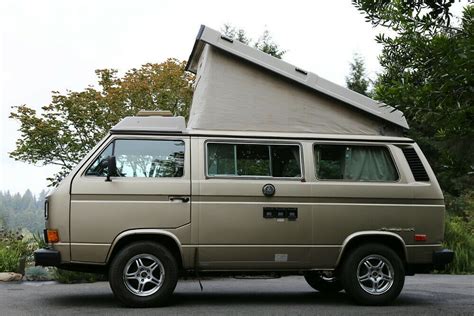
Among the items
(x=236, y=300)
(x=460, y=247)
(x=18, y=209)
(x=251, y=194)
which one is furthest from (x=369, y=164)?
(x=18, y=209)

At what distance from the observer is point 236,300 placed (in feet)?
28.6

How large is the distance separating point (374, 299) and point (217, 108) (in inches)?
122

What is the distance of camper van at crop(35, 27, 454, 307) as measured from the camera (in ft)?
25.3

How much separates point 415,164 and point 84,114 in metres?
9.07

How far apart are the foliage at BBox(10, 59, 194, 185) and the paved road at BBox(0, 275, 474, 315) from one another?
16.4ft

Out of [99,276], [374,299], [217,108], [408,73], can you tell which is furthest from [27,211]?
[408,73]

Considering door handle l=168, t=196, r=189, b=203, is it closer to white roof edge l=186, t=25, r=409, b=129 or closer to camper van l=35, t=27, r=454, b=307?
camper van l=35, t=27, r=454, b=307

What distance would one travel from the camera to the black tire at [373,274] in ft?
26.8

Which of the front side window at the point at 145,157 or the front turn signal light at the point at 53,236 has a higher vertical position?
the front side window at the point at 145,157

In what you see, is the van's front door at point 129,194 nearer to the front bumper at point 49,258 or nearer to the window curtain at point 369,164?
the front bumper at point 49,258

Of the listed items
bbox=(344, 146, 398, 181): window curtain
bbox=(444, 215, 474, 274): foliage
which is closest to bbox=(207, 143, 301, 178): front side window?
bbox=(344, 146, 398, 181): window curtain

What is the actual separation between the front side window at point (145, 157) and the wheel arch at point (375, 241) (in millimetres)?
2237

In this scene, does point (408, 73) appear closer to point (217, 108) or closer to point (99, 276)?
point (217, 108)

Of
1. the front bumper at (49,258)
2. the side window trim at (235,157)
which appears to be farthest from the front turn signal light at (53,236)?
the side window trim at (235,157)
